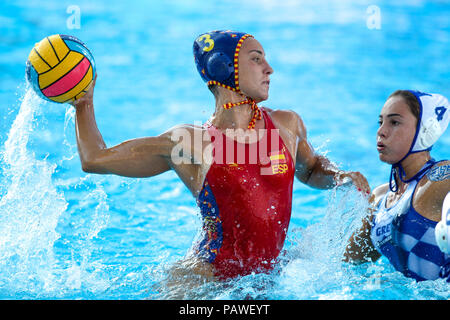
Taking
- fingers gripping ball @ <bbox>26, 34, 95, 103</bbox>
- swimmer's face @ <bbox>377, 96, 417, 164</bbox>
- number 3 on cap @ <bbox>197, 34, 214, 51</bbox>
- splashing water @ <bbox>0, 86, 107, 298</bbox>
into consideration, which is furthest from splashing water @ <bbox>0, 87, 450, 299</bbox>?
number 3 on cap @ <bbox>197, 34, 214, 51</bbox>

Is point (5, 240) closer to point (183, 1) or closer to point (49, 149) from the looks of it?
point (49, 149)

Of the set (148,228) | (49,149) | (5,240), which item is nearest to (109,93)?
(49,149)

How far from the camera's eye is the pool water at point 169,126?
11.5 ft

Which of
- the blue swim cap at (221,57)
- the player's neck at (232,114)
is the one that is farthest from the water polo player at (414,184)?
the blue swim cap at (221,57)

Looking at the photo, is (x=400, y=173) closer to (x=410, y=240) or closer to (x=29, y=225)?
(x=410, y=240)

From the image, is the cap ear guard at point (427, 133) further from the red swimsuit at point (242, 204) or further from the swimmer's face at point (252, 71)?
the swimmer's face at point (252, 71)

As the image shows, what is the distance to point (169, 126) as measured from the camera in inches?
308

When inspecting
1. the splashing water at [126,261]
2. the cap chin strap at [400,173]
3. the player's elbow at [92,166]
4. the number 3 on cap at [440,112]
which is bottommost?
the splashing water at [126,261]

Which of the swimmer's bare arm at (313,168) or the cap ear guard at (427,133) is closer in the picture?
the cap ear guard at (427,133)

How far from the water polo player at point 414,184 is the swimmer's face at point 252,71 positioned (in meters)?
0.76

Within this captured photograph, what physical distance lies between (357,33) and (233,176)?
8691 mm

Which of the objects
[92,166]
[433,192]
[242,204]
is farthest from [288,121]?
[92,166]
